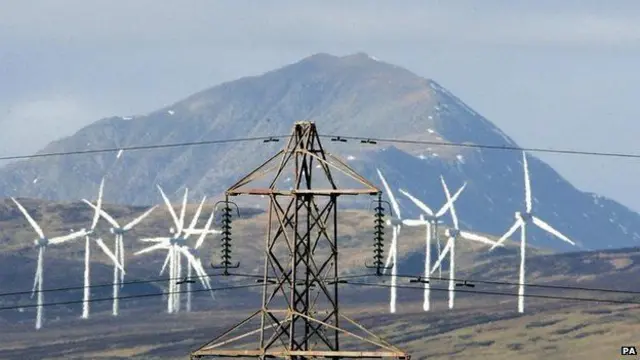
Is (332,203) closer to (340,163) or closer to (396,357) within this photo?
(340,163)

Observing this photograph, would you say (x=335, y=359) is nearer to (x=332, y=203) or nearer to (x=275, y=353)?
(x=275, y=353)

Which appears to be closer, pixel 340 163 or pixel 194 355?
pixel 194 355

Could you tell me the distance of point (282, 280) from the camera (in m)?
90.9

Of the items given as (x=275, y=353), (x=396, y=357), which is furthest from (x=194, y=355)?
(x=396, y=357)

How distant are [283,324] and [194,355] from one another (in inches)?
254

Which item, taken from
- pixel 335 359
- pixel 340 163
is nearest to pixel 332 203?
pixel 340 163

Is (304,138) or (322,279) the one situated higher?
(304,138)

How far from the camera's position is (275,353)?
86.4m

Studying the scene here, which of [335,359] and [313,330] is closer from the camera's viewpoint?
[335,359]

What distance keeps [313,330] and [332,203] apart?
19.1 ft

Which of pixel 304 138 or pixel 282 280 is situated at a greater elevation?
pixel 304 138

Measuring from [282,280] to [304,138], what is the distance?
638 cm

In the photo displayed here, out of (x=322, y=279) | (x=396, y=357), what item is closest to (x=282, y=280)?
(x=322, y=279)

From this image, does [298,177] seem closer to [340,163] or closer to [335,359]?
[340,163]
